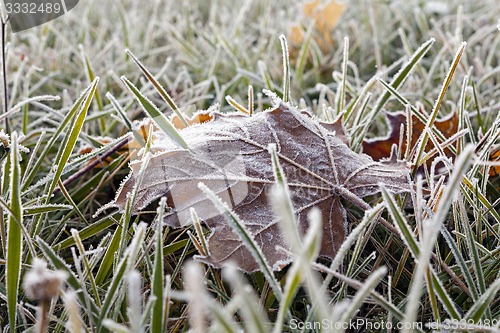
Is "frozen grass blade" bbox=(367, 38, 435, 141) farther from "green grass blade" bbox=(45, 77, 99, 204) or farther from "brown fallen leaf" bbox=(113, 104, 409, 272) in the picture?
"green grass blade" bbox=(45, 77, 99, 204)

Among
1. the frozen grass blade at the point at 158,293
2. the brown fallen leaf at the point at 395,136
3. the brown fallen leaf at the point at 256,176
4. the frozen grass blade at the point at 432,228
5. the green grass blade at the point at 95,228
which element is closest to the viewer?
the frozen grass blade at the point at 432,228

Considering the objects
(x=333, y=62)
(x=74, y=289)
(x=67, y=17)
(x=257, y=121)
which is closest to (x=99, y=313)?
(x=74, y=289)

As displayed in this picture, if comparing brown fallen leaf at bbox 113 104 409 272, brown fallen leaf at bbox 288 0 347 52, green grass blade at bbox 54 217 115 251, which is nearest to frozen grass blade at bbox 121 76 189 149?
brown fallen leaf at bbox 113 104 409 272

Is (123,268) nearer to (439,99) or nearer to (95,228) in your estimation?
A: (95,228)

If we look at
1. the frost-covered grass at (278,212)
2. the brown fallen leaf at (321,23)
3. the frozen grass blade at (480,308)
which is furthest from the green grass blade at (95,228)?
the brown fallen leaf at (321,23)

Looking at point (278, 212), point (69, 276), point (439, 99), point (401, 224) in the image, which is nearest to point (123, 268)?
point (69, 276)

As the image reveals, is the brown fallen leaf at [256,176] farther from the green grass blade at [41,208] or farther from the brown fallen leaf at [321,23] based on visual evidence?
the brown fallen leaf at [321,23]
